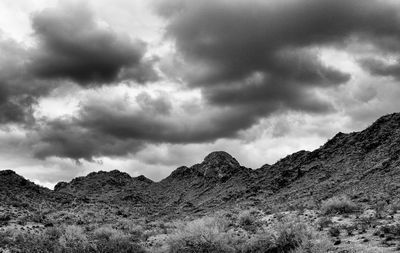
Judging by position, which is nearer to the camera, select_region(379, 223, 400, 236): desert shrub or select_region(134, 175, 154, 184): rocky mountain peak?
select_region(379, 223, 400, 236): desert shrub

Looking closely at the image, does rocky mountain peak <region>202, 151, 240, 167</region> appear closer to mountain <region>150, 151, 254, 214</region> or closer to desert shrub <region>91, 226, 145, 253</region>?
mountain <region>150, 151, 254, 214</region>

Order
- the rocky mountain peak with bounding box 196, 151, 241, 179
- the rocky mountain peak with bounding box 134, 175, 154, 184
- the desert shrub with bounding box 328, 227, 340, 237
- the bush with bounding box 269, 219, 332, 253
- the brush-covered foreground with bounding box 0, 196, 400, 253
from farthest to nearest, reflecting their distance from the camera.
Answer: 1. the rocky mountain peak with bounding box 134, 175, 154, 184
2. the rocky mountain peak with bounding box 196, 151, 241, 179
3. the desert shrub with bounding box 328, 227, 340, 237
4. the brush-covered foreground with bounding box 0, 196, 400, 253
5. the bush with bounding box 269, 219, 332, 253

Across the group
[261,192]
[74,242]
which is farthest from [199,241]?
[261,192]

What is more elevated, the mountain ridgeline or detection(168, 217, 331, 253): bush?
the mountain ridgeline

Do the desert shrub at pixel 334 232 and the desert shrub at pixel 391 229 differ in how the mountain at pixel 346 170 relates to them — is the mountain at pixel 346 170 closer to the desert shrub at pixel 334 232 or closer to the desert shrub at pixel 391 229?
the desert shrub at pixel 334 232

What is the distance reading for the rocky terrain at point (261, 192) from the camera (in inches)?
1036

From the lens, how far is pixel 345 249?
15945mm

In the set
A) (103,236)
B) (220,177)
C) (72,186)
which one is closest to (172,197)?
(220,177)

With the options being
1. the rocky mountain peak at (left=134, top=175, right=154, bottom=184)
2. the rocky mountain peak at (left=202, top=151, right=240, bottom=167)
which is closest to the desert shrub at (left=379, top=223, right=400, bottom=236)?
the rocky mountain peak at (left=202, top=151, right=240, bottom=167)

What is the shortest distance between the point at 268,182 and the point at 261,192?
16.6 ft

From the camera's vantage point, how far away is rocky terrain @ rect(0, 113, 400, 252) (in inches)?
1036

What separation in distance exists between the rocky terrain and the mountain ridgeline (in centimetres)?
22

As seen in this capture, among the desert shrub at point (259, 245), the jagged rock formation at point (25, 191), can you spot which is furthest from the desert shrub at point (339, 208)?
the jagged rock formation at point (25, 191)

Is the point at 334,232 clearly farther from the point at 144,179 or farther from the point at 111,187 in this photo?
the point at 144,179
